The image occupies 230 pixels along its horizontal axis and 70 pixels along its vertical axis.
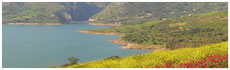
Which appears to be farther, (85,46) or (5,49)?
(85,46)

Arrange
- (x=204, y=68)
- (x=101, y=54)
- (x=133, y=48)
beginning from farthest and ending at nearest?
(x=133, y=48)
(x=101, y=54)
(x=204, y=68)

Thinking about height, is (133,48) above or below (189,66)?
below

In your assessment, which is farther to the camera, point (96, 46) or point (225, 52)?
point (96, 46)

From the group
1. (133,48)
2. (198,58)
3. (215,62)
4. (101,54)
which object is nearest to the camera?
(215,62)

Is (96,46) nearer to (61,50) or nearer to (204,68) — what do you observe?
(61,50)

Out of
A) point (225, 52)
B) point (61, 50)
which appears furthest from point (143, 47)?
point (225, 52)

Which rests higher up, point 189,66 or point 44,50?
point 189,66

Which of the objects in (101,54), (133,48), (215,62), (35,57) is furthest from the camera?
(133,48)

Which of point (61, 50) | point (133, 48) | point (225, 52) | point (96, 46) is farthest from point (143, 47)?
point (225, 52)

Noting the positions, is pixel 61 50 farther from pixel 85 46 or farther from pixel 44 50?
pixel 85 46
